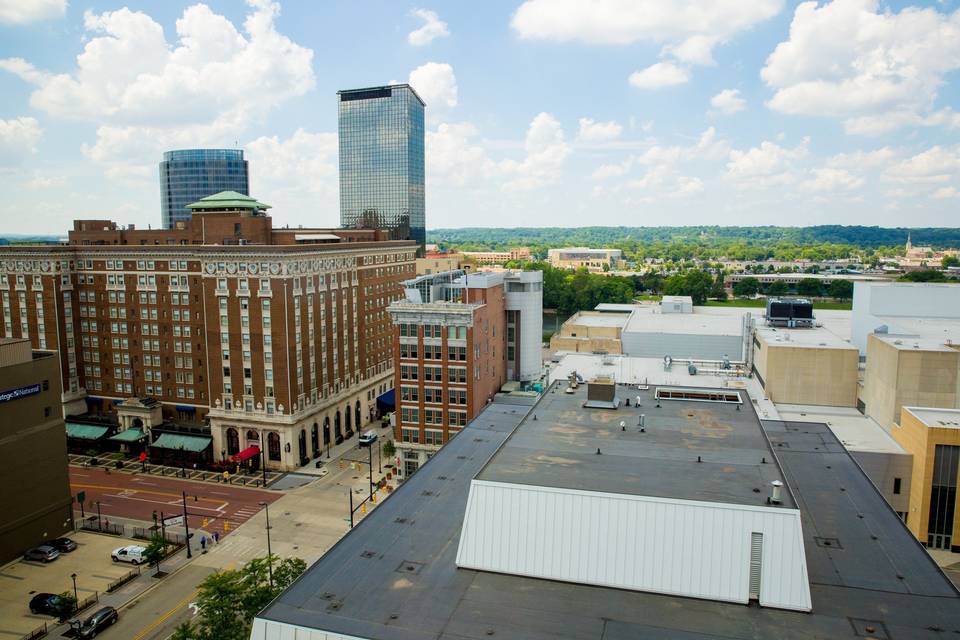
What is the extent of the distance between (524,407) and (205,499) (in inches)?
1506

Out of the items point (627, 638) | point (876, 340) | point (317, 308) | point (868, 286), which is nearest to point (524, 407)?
point (317, 308)

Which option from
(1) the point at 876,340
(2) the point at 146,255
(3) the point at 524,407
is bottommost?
(3) the point at 524,407

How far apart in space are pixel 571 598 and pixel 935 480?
4711 centimetres

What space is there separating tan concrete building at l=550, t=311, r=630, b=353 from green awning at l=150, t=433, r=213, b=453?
56.3m

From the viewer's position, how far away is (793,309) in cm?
9975

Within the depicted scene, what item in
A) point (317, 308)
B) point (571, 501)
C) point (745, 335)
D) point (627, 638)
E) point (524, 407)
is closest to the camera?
point (627, 638)

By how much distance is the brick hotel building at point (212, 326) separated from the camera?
83938 mm

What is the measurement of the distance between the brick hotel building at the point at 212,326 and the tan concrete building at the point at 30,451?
21.2 m

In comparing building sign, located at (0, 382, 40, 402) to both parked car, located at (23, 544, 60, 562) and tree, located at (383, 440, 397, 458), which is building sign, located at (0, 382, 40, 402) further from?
tree, located at (383, 440, 397, 458)

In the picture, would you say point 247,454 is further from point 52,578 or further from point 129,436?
point 52,578

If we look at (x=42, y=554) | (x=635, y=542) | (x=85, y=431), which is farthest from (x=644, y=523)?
(x=85, y=431)

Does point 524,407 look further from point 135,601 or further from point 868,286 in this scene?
point 868,286

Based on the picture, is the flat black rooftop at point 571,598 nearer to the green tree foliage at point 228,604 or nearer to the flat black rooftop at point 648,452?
the flat black rooftop at point 648,452

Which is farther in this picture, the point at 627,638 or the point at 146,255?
the point at 146,255
